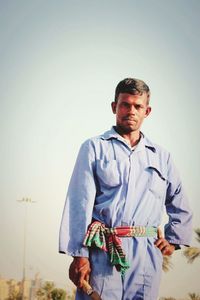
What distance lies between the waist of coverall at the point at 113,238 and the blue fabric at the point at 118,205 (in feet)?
0.07

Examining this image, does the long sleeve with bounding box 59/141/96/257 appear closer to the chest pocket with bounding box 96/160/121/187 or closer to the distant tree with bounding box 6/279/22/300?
the chest pocket with bounding box 96/160/121/187

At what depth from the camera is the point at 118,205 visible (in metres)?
1.54

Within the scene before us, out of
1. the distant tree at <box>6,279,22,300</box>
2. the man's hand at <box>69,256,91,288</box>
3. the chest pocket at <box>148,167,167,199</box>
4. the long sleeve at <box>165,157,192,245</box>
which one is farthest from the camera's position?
the distant tree at <box>6,279,22,300</box>

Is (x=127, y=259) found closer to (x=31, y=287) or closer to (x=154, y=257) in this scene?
(x=154, y=257)

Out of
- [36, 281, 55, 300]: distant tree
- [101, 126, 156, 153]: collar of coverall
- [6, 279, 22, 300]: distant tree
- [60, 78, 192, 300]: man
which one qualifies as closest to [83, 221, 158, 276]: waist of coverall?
[60, 78, 192, 300]: man

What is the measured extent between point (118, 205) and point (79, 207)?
0.52 ft

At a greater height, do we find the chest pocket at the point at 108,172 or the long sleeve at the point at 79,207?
the chest pocket at the point at 108,172

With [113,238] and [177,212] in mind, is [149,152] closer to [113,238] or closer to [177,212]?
[177,212]

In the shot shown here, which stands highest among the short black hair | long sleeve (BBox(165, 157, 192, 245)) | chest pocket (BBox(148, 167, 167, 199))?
the short black hair

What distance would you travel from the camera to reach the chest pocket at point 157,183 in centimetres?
162

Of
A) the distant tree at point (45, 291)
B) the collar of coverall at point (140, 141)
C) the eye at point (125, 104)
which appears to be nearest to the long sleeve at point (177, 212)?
the collar of coverall at point (140, 141)

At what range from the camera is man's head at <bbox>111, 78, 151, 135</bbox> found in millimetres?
1688

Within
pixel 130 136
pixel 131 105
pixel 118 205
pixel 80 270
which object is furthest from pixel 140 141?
pixel 80 270

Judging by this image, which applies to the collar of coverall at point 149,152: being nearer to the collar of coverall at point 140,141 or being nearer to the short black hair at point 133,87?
the collar of coverall at point 140,141
